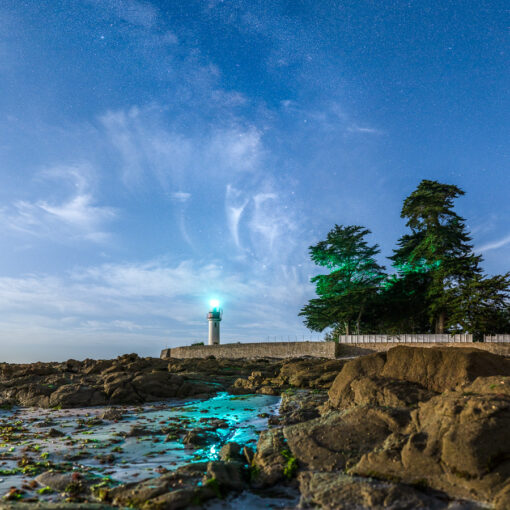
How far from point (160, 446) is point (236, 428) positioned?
2.08 meters

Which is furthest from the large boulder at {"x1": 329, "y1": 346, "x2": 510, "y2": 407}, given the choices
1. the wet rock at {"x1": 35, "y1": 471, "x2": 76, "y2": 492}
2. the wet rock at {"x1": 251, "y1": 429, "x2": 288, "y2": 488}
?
the wet rock at {"x1": 35, "y1": 471, "x2": 76, "y2": 492}

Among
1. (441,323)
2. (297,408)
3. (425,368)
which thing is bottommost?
(297,408)

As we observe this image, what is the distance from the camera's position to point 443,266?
107 feet

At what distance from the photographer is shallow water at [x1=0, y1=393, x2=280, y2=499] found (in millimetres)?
6523

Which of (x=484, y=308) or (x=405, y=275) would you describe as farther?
(x=405, y=275)

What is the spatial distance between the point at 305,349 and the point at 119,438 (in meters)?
25.0

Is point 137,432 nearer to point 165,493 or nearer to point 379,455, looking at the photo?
point 165,493

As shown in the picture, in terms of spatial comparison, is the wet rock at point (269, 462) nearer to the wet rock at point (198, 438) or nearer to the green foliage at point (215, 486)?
the green foliage at point (215, 486)

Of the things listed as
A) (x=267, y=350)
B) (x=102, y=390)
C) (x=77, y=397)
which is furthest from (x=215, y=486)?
(x=267, y=350)

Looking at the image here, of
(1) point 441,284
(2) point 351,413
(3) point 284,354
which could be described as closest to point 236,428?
(2) point 351,413

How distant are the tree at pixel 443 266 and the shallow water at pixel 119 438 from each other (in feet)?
69.9

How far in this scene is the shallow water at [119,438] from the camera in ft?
21.4

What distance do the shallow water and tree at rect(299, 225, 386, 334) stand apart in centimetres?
2170

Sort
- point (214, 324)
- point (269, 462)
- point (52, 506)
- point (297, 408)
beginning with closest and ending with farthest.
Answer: point (52, 506) → point (269, 462) → point (297, 408) → point (214, 324)
